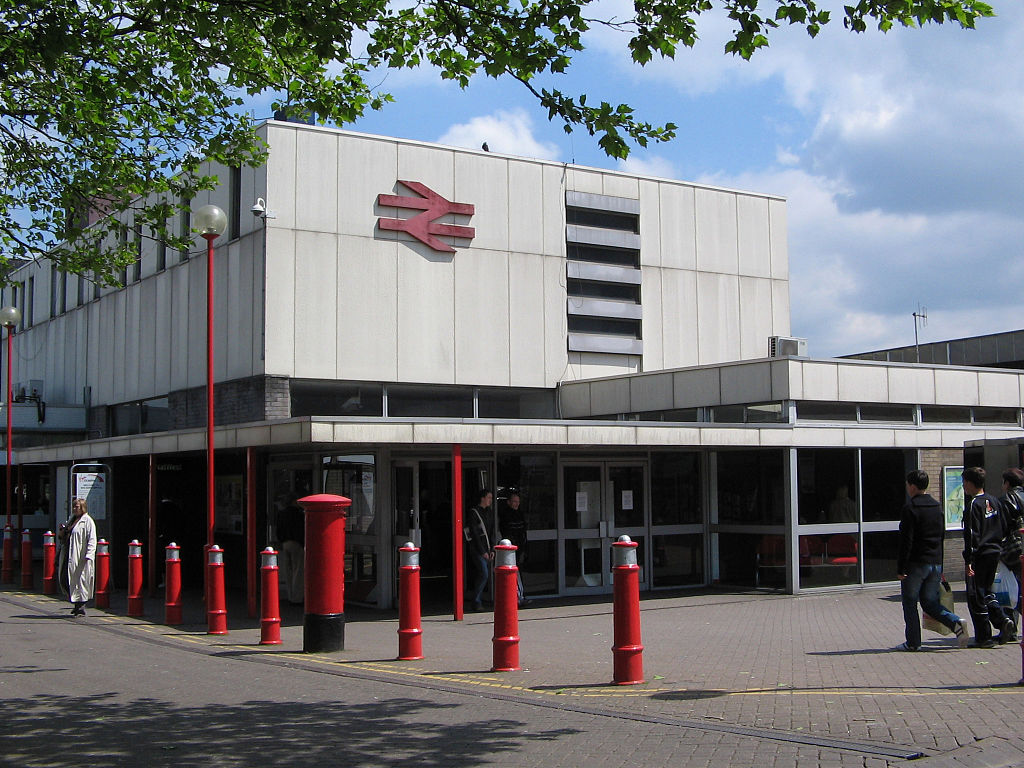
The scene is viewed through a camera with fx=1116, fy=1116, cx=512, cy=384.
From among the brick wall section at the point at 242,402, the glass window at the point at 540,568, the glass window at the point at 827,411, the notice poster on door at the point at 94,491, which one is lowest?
the glass window at the point at 540,568

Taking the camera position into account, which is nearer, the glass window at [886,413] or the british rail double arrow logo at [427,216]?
the glass window at [886,413]

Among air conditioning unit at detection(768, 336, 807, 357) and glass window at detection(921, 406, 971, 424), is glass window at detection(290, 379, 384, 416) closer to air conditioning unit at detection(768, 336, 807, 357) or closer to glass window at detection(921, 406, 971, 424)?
air conditioning unit at detection(768, 336, 807, 357)

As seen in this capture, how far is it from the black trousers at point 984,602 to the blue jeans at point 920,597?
265mm

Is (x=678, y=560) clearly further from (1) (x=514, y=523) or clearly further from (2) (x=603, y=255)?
(2) (x=603, y=255)

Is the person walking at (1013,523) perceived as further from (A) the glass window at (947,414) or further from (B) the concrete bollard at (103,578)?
(B) the concrete bollard at (103,578)

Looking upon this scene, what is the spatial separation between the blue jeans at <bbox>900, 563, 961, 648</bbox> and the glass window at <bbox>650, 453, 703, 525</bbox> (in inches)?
316

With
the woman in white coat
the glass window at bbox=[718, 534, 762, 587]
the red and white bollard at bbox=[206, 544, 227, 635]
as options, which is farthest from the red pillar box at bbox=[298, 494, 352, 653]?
the glass window at bbox=[718, 534, 762, 587]

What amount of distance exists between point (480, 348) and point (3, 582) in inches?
431

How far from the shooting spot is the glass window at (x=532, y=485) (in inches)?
692

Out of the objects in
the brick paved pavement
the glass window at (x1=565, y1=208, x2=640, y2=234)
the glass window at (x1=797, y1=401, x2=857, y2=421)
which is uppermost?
the glass window at (x1=565, y1=208, x2=640, y2=234)

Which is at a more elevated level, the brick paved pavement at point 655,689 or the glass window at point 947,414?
the glass window at point 947,414

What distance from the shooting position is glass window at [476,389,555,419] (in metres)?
22.7

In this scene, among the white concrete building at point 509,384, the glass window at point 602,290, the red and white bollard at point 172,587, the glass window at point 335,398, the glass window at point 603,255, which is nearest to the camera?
the red and white bollard at point 172,587

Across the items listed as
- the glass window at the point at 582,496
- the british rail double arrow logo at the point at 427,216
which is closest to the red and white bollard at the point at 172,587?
the glass window at the point at 582,496
